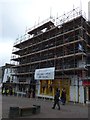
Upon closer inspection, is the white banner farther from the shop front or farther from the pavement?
the pavement

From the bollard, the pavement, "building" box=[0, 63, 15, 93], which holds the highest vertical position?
"building" box=[0, 63, 15, 93]

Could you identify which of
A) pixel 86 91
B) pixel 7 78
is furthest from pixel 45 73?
pixel 7 78

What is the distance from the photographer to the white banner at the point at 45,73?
117 ft

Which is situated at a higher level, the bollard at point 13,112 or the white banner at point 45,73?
the white banner at point 45,73

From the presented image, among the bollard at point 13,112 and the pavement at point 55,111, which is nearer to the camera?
the bollard at point 13,112

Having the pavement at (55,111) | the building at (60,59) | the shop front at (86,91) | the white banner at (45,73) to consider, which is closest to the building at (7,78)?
the building at (60,59)

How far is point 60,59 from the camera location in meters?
35.9

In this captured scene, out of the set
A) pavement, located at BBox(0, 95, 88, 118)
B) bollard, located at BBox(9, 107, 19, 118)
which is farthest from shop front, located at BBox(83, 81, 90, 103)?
bollard, located at BBox(9, 107, 19, 118)

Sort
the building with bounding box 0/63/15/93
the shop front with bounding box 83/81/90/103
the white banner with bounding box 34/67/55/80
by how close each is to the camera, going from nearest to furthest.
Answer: the shop front with bounding box 83/81/90/103 < the white banner with bounding box 34/67/55/80 < the building with bounding box 0/63/15/93

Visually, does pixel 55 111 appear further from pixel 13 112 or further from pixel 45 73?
pixel 45 73

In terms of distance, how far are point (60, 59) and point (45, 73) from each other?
3486 mm

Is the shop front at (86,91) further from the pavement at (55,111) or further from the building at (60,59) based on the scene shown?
the pavement at (55,111)

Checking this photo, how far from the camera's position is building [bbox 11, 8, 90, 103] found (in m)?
32.3

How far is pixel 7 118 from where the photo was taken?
13664 millimetres
